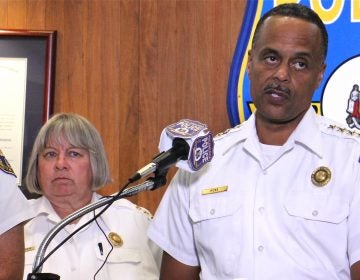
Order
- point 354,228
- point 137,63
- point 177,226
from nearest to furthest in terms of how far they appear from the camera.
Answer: point 354,228, point 177,226, point 137,63

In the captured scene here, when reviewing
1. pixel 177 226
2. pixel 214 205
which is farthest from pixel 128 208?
pixel 214 205

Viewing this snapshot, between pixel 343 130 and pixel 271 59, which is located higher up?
pixel 271 59

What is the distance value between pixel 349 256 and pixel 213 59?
1181 mm

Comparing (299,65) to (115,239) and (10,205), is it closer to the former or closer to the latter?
(10,205)

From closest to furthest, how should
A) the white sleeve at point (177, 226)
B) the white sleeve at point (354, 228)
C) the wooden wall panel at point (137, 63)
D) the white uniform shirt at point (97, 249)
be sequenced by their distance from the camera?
1. the white sleeve at point (354, 228)
2. the white sleeve at point (177, 226)
3. the white uniform shirt at point (97, 249)
4. the wooden wall panel at point (137, 63)

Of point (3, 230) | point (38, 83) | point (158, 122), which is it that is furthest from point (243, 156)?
point (38, 83)

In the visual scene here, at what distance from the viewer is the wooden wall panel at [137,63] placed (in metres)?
2.36

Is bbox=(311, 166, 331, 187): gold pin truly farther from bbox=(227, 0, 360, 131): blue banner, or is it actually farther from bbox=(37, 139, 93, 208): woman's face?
bbox=(37, 139, 93, 208): woman's face

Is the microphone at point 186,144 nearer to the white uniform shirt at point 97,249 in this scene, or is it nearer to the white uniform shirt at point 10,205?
the white uniform shirt at point 10,205

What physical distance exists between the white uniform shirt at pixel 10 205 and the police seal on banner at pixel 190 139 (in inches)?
19.6

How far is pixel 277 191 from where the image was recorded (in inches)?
59.7

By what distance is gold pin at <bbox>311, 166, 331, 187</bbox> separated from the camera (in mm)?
1479

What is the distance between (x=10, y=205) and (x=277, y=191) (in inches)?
29.0

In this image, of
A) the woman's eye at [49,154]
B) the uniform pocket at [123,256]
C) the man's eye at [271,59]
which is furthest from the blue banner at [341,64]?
the woman's eye at [49,154]
